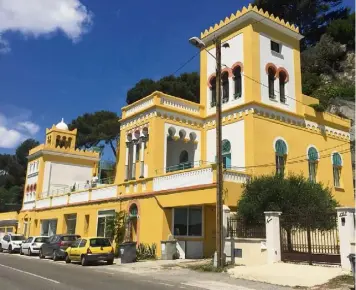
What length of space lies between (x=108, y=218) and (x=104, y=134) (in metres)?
33.5

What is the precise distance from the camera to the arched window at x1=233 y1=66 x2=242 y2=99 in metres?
28.9

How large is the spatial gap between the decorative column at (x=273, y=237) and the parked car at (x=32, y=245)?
18.1 m

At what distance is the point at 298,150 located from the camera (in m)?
29.3

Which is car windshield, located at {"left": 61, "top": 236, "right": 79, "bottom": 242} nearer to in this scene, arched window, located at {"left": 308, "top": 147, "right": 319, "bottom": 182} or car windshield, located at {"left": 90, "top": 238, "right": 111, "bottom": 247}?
car windshield, located at {"left": 90, "top": 238, "right": 111, "bottom": 247}

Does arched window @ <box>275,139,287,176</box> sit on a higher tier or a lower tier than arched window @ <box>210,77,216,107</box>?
lower

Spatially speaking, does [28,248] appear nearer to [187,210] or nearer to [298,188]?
[187,210]

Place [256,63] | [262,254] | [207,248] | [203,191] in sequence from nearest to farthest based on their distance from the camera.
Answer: [262,254] < [203,191] < [207,248] < [256,63]

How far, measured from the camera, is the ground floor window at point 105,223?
2843cm

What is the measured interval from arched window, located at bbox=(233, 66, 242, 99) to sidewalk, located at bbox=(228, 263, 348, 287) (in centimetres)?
1417

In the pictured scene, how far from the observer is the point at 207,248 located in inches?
979

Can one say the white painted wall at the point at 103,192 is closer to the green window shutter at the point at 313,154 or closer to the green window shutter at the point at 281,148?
the green window shutter at the point at 281,148

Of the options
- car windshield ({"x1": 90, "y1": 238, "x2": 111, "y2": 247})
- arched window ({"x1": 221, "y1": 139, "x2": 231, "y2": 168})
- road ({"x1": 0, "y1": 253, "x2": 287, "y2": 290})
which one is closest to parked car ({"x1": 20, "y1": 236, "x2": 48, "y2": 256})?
car windshield ({"x1": 90, "y1": 238, "x2": 111, "y2": 247})

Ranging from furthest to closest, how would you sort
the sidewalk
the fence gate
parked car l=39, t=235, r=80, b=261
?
parked car l=39, t=235, r=80, b=261 < the fence gate < the sidewalk

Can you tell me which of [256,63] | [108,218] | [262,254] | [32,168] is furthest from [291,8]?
[262,254]
